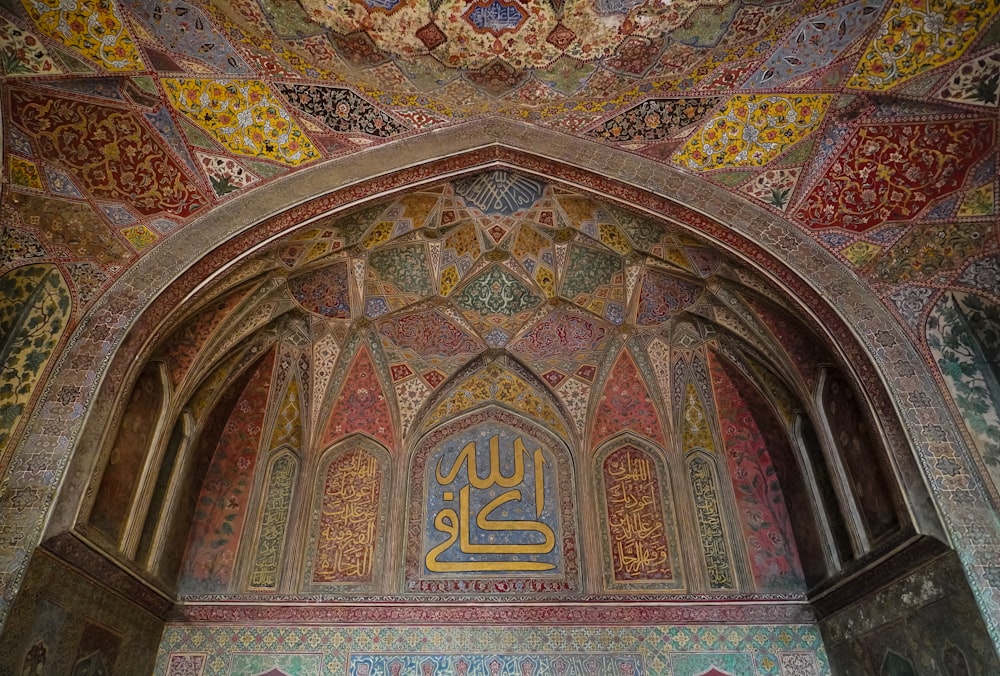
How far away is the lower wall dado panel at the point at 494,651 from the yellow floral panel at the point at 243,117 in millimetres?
4412

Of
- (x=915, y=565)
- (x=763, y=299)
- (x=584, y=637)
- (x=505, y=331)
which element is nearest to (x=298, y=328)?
(x=505, y=331)

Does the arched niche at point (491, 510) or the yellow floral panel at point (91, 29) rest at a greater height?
the yellow floral panel at point (91, 29)

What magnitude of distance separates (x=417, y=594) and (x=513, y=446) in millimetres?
2081

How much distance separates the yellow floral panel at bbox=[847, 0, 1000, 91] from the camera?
5.13 metres

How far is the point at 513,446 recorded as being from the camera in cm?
823

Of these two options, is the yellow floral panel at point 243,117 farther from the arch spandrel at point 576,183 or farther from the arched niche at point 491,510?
the arched niche at point 491,510

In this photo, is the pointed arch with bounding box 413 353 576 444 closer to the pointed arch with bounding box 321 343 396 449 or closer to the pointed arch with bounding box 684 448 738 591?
the pointed arch with bounding box 321 343 396 449

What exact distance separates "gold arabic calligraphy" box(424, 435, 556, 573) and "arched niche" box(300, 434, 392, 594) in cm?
59

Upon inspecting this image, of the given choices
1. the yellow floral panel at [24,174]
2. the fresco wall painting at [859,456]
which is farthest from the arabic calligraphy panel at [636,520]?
the yellow floral panel at [24,174]

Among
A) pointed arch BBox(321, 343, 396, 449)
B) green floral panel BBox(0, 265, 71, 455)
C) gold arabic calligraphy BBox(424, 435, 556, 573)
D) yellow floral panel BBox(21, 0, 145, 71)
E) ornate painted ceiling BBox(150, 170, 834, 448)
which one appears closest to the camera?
yellow floral panel BBox(21, 0, 145, 71)

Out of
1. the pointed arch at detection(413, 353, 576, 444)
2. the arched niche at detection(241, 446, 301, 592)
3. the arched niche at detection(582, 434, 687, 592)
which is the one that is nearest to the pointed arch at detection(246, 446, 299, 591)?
the arched niche at detection(241, 446, 301, 592)

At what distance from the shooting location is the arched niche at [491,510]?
7.16 m

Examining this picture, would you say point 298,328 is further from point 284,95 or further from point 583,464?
point 583,464

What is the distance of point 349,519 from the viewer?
7562 mm
